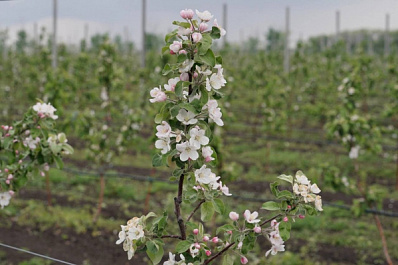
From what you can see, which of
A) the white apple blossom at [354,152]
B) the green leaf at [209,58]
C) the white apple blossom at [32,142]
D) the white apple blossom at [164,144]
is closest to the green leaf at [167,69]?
the green leaf at [209,58]

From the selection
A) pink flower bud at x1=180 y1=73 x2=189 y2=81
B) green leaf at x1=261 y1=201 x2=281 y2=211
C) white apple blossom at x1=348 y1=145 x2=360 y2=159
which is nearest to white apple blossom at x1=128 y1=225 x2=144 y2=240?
green leaf at x1=261 y1=201 x2=281 y2=211

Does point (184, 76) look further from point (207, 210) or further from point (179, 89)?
point (207, 210)

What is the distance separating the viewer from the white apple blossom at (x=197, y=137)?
5.80 feet

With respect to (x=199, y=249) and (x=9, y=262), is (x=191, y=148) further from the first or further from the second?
(x=9, y=262)

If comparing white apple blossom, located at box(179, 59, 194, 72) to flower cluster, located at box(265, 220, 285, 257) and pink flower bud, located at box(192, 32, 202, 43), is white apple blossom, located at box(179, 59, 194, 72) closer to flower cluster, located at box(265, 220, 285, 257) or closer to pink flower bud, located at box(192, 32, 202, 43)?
pink flower bud, located at box(192, 32, 202, 43)

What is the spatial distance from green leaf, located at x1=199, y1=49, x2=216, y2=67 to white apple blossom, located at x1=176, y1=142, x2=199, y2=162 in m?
0.30

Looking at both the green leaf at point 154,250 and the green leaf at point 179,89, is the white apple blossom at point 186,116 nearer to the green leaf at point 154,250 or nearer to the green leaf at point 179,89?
the green leaf at point 179,89

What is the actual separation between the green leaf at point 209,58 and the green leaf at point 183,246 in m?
0.65

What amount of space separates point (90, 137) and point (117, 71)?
0.81m

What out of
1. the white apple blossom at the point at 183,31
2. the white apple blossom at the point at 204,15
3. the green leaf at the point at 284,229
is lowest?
the green leaf at the point at 284,229

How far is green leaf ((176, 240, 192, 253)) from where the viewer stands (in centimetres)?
180

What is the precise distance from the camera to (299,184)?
1845 millimetres

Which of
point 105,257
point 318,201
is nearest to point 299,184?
point 318,201

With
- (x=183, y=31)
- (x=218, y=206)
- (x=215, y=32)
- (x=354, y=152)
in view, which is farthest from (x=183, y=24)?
(x=354, y=152)
